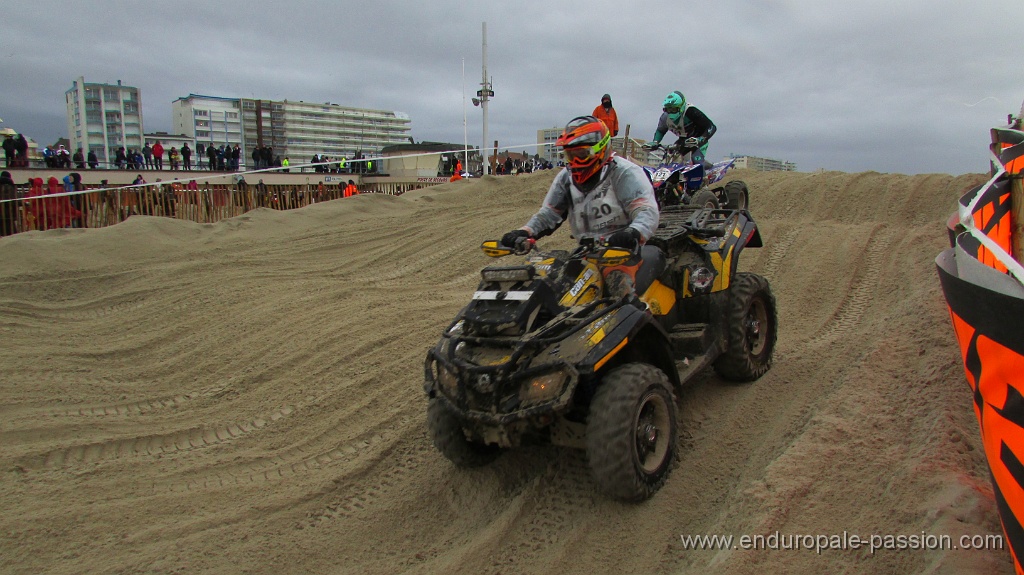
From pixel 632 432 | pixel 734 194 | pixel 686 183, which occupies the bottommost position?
pixel 632 432

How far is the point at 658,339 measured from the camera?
12.8ft

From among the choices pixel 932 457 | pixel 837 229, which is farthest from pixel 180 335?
pixel 837 229

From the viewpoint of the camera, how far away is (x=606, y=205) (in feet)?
14.3

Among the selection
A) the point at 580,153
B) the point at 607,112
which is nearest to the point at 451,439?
the point at 580,153

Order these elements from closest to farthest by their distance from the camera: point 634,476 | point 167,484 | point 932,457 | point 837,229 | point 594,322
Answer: point 932,457 < point 634,476 < point 594,322 < point 167,484 < point 837,229

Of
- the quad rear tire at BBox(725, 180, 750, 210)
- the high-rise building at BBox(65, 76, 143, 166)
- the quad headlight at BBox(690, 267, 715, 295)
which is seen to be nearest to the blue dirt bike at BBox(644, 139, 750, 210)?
the quad rear tire at BBox(725, 180, 750, 210)

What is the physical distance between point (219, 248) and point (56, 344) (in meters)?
4.02

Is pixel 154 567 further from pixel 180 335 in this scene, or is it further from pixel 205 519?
pixel 180 335

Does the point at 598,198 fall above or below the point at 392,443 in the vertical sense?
above

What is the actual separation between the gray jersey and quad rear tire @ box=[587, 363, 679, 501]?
954 mm

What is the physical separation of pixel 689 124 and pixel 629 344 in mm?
6585

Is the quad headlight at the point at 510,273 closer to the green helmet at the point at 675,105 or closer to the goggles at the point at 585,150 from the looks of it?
the goggles at the point at 585,150

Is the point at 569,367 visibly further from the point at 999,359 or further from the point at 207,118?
the point at 207,118

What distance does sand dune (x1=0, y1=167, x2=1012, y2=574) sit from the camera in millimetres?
3121
